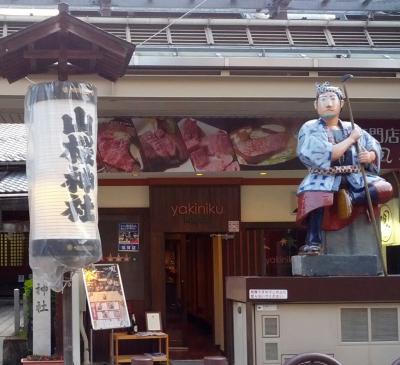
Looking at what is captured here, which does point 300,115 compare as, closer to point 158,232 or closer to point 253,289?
point 158,232

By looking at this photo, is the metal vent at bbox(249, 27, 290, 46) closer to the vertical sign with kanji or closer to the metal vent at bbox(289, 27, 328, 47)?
Result: the metal vent at bbox(289, 27, 328, 47)

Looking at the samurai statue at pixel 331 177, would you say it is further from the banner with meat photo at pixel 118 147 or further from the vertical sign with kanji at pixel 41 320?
the vertical sign with kanji at pixel 41 320

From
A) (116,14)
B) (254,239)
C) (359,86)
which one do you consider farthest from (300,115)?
(116,14)

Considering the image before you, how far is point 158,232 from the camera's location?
12609mm

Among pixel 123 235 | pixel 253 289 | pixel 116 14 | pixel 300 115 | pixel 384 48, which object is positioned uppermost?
pixel 116 14

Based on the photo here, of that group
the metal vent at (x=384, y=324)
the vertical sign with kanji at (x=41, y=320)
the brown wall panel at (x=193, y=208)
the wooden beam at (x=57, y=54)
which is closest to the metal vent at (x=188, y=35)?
the brown wall panel at (x=193, y=208)

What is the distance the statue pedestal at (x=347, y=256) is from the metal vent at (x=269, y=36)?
412cm

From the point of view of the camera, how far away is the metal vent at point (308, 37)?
11.3 m

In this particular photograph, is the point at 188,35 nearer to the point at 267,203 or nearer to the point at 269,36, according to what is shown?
the point at 269,36

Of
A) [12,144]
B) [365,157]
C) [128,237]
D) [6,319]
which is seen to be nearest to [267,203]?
[128,237]

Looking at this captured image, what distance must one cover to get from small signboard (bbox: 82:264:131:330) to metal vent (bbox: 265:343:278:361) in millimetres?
3989

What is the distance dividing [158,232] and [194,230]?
68 centimetres

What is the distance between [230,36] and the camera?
37.5ft

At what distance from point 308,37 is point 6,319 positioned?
13.1 m
